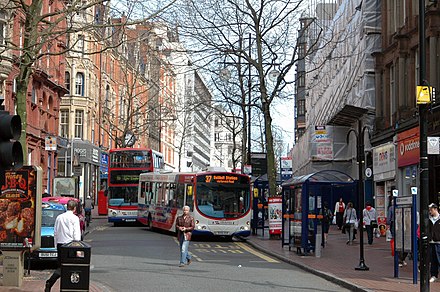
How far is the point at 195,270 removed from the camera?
19.9 metres

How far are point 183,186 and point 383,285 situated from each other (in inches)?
716

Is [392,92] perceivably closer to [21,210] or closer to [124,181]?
[124,181]

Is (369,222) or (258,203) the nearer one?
(369,222)

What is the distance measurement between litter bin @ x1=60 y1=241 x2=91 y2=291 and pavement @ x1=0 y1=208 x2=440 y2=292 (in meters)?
2.65

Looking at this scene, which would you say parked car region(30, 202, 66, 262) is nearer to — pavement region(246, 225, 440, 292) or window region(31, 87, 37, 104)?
pavement region(246, 225, 440, 292)

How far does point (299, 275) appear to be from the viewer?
19203mm

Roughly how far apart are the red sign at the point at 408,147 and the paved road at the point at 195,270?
8.51 meters

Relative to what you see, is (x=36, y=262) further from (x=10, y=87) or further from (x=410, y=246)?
(x=10, y=87)

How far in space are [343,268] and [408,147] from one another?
1384 centimetres

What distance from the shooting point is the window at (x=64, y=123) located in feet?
221

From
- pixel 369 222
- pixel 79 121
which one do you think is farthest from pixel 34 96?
pixel 369 222

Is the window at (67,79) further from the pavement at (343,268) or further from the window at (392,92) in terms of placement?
the pavement at (343,268)

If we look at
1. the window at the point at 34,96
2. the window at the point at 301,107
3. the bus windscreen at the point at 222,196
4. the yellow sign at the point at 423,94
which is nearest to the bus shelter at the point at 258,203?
the bus windscreen at the point at 222,196

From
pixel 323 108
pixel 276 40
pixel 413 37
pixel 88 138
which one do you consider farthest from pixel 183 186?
pixel 88 138
